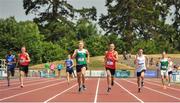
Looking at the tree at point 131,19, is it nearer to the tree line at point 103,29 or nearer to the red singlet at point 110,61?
the tree line at point 103,29

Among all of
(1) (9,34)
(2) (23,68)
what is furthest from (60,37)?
(2) (23,68)

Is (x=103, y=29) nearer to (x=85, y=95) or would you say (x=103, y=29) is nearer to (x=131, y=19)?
(x=131, y=19)

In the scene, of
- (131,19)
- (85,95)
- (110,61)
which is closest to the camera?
(85,95)

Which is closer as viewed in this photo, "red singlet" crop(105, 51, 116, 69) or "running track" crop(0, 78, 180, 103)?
"running track" crop(0, 78, 180, 103)

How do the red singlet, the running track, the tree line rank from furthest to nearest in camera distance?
the tree line < the red singlet < the running track

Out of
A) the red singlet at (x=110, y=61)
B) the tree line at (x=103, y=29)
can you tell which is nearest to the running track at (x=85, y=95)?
the red singlet at (x=110, y=61)

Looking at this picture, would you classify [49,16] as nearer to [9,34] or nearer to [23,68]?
[9,34]

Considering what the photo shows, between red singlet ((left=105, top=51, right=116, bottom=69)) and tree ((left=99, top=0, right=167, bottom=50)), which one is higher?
tree ((left=99, top=0, right=167, bottom=50))

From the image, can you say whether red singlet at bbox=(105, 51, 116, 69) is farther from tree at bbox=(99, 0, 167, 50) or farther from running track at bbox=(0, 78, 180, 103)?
tree at bbox=(99, 0, 167, 50)

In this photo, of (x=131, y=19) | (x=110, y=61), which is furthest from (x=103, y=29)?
(x=110, y=61)

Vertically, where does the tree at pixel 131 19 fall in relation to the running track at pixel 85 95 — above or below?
above

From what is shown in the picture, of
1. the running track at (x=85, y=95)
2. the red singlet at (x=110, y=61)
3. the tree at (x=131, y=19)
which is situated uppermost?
the tree at (x=131, y=19)

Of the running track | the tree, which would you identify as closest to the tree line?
the tree

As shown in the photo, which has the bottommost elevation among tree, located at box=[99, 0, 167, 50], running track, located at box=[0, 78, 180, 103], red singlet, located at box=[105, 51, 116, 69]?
running track, located at box=[0, 78, 180, 103]
